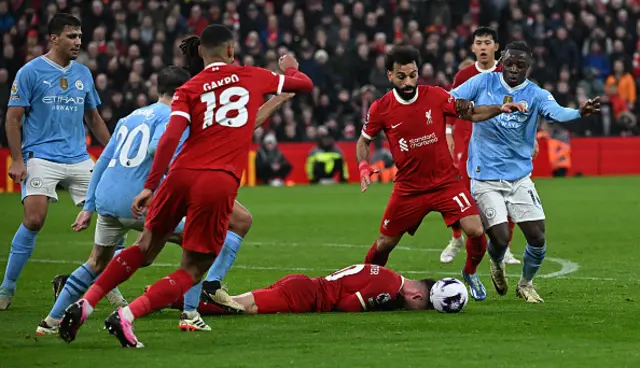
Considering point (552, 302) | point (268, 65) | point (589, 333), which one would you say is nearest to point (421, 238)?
point (552, 302)

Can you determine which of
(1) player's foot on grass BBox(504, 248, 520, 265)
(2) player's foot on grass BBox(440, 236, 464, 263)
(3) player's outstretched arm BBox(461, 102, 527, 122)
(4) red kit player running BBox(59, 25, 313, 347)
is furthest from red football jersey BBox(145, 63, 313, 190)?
(1) player's foot on grass BBox(504, 248, 520, 265)

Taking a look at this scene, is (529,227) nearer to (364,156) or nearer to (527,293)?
(527,293)

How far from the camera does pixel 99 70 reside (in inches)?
1104

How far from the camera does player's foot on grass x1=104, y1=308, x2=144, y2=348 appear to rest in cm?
749

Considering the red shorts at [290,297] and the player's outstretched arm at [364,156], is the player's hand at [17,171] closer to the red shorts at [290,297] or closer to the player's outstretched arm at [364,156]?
the red shorts at [290,297]

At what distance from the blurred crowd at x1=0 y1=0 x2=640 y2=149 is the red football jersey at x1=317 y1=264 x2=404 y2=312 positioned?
58.5 ft

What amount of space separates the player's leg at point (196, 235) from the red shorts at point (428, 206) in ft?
9.06

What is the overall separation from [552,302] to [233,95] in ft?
12.4

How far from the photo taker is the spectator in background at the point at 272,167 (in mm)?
28188

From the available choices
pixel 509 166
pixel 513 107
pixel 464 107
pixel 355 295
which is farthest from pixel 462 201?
pixel 355 295

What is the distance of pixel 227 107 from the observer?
25.6 feet

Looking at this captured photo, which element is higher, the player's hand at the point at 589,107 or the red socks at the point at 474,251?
the player's hand at the point at 589,107

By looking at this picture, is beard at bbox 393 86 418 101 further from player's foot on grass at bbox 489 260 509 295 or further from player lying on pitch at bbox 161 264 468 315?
player's foot on grass at bbox 489 260 509 295

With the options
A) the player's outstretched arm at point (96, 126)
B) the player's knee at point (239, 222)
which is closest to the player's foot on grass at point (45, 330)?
the player's knee at point (239, 222)
